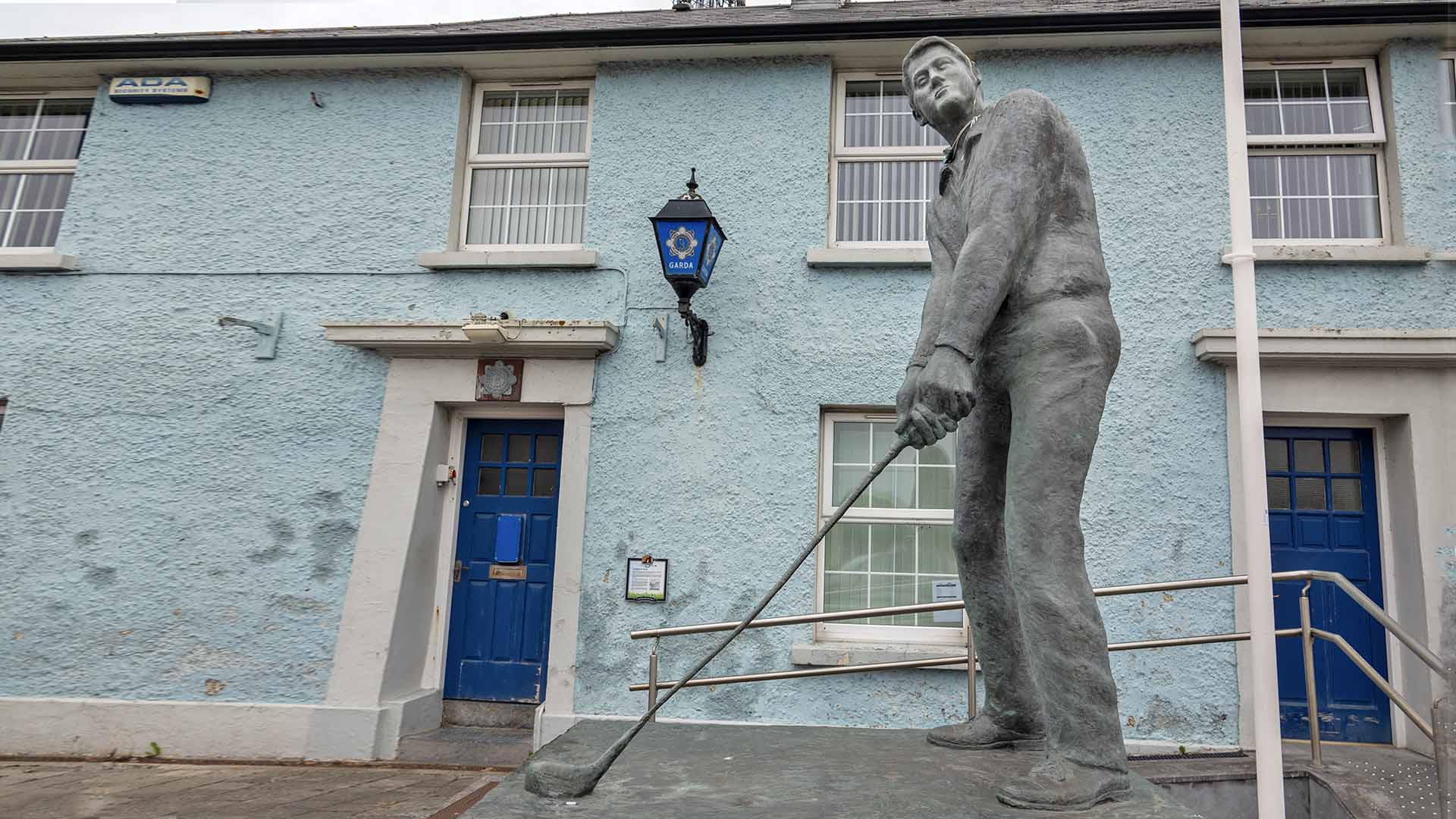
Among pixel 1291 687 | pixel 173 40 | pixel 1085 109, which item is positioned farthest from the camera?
pixel 173 40

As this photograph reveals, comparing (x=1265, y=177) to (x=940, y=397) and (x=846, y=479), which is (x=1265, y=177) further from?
(x=940, y=397)

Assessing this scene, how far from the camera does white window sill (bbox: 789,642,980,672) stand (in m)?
6.02

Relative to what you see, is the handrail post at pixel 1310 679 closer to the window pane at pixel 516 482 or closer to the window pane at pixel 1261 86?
the window pane at pixel 1261 86

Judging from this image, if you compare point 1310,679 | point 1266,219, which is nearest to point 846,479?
point 1310,679

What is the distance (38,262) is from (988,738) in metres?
7.91

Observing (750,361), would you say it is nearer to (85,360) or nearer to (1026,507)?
(1026,507)

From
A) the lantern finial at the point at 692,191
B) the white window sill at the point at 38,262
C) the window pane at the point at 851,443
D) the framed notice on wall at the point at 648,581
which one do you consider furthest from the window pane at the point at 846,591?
the white window sill at the point at 38,262

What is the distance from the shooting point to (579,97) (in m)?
7.43

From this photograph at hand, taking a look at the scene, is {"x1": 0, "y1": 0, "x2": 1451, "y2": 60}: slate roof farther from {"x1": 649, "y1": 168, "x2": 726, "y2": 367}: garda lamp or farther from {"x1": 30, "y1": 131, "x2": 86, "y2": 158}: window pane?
{"x1": 649, "y1": 168, "x2": 726, "y2": 367}: garda lamp

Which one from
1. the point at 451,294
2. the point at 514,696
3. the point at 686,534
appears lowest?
the point at 514,696

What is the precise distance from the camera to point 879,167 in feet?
23.0

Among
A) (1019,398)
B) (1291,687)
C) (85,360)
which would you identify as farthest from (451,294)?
(1291,687)

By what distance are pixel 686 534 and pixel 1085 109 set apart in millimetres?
4313

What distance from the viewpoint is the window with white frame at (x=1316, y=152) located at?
258 inches
